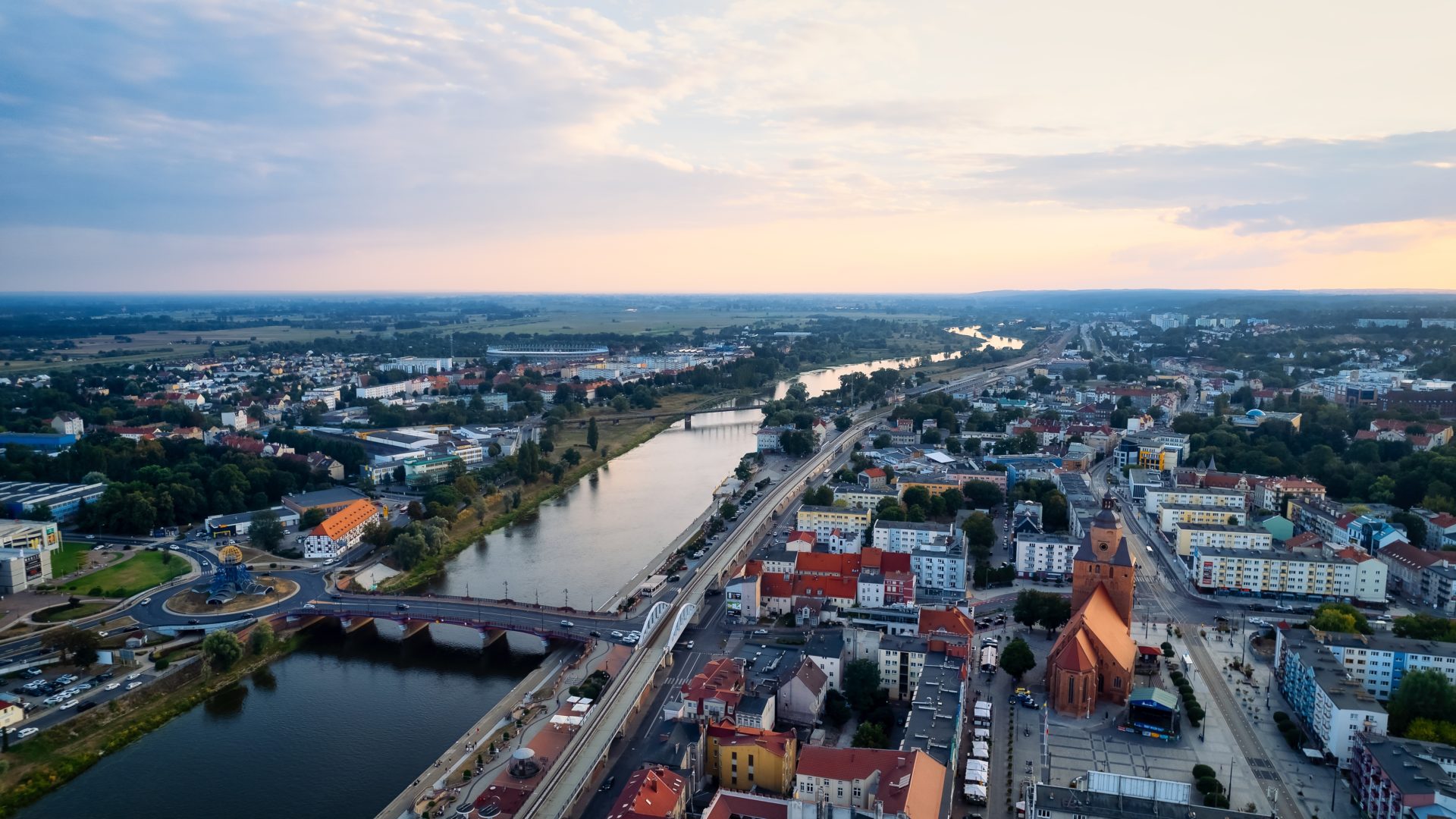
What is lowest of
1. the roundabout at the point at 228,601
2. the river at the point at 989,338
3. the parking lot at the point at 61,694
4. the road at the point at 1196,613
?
the road at the point at 1196,613

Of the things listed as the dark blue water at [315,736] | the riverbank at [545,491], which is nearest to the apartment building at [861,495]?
the riverbank at [545,491]

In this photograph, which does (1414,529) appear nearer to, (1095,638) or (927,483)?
(927,483)

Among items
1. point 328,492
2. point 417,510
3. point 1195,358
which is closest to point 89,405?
point 328,492

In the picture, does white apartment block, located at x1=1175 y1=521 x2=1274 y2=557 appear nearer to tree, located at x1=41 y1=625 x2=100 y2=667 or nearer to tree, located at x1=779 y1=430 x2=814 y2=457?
tree, located at x1=779 y1=430 x2=814 y2=457

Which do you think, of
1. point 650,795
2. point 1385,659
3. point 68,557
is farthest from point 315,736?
point 1385,659

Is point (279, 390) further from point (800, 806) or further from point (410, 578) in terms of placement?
point (800, 806)

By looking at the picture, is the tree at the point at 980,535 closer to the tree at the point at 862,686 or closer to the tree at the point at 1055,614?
the tree at the point at 1055,614
